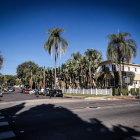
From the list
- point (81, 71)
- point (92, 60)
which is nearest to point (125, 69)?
point (92, 60)

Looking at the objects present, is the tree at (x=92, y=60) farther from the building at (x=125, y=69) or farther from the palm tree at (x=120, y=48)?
the palm tree at (x=120, y=48)

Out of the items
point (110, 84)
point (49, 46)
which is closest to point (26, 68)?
point (49, 46)

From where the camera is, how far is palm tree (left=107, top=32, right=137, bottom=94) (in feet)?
89.2

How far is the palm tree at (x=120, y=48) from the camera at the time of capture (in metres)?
27.2

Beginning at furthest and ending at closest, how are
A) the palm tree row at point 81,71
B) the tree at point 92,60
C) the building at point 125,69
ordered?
the building at point 125,69 < the palm tree row at point 81,71 < the tree at point 92,60

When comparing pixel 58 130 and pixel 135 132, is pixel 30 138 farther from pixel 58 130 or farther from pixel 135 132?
pixel 135 132

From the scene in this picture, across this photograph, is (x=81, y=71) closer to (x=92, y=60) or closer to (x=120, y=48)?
(x=92, y=60)

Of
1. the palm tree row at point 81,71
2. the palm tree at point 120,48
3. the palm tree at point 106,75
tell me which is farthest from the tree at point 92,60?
the palm tree at point 120,48

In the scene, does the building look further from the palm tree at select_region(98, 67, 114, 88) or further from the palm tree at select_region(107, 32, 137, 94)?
the palm tree at select_region(107, 32, 137, 94)

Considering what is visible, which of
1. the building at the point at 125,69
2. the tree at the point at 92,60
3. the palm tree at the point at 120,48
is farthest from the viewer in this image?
the building at the point at 125,69

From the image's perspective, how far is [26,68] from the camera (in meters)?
94.2

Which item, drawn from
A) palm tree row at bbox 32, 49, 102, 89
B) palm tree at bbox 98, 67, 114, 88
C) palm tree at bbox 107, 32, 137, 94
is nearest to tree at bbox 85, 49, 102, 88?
palm tree row at bbox 32, 49, 102, 89

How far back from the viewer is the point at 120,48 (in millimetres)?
27281

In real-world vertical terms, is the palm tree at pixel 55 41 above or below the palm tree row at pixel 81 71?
above
